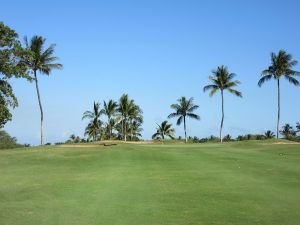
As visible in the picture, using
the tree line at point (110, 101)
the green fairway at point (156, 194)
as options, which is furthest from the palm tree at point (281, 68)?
the green fairway at point (156, 194)

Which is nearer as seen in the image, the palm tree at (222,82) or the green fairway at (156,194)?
the green fairway at (156,194)

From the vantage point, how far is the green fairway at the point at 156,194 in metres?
10.8

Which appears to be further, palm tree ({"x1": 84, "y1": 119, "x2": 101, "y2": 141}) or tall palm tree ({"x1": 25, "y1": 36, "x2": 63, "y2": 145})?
palm tree ({"x1": 84, "y1": 119, "x2": 101, "y2": 141})

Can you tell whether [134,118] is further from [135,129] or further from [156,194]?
[156,194]

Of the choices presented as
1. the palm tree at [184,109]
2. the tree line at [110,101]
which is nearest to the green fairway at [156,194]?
the tree line at [110,101]

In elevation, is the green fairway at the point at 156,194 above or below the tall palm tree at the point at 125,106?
below

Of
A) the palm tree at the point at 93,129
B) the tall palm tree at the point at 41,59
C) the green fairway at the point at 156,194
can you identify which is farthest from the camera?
the palm tree at the point at 93,129

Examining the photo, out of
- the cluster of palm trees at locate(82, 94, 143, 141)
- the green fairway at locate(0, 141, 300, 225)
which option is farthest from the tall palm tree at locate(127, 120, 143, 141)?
the green fairway at locate(0, 141, 300, 225)

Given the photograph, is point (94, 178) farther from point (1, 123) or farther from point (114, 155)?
point (1, 123)

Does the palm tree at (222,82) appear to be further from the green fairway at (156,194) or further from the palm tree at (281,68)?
the green fairway at (156,194)

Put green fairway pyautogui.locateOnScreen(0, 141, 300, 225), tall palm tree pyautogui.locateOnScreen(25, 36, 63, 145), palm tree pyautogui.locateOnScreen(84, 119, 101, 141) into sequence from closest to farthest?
green fairway pyautogui.locateOnScreen(0, 141, 300, 225), tall palm tree pyautogui.locateOnScreen(25, 36, 63, 145), palm tree pyautogui.locateOnScreen(84, 119, 101, 141)

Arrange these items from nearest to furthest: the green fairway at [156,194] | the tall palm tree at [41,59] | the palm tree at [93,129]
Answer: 1. the green fairway at [156,194]
2. the tall palm tree at [41,59]
3. the palm tree at [93,129]

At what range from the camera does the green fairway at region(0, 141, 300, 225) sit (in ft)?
35.4

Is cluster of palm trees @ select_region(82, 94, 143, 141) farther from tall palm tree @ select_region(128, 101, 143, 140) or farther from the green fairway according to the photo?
the green fairway
